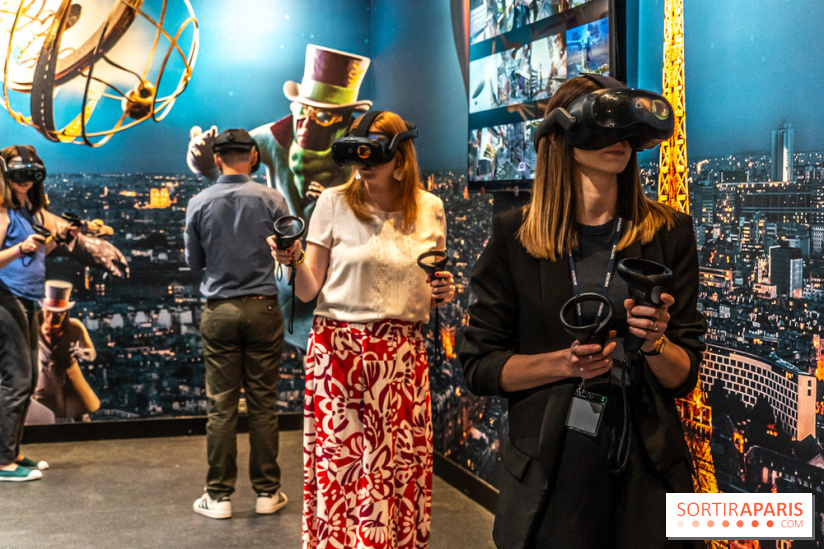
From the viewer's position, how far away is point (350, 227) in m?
2.69

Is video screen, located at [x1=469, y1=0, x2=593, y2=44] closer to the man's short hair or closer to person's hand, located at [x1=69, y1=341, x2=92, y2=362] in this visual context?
the man's short hair

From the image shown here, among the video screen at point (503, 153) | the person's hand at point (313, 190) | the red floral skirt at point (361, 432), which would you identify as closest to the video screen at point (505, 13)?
the video screen at point (503, 153)

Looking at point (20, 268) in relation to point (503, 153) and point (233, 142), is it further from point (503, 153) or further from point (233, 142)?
point (503, 153)

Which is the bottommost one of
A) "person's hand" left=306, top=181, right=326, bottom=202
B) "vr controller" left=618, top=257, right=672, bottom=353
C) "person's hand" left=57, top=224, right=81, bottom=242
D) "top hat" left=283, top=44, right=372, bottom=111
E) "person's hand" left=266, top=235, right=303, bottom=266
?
"vr controller" left=618, top=257, right=672, bottom=353

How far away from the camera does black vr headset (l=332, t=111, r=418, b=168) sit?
2574mm

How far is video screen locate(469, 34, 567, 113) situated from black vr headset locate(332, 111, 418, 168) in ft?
2.68

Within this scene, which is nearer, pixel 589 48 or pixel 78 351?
pixel 589 48

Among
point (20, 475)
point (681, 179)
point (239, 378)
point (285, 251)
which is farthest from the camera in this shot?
point (20, 475)

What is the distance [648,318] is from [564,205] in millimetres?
305

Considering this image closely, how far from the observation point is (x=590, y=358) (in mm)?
1386

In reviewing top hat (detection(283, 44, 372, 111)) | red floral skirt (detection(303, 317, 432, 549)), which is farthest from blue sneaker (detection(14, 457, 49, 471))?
top hat (detection(283, 44, 372, 111))

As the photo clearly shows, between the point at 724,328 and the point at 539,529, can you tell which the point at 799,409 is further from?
the point at 539,529

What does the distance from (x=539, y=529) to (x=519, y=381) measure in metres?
0.26

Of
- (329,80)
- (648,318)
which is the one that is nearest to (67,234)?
(329,80)
